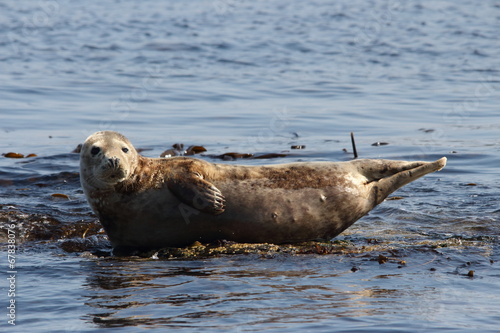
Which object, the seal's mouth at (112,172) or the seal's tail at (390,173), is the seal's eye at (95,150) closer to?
the seal's mouth at (112,172)

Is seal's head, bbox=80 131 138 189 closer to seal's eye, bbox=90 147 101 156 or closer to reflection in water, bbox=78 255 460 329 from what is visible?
seal's eye, bbox=90 147 101 156

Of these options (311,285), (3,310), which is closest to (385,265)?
(311,285)

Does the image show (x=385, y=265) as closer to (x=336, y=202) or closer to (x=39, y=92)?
(x=336, y=202)

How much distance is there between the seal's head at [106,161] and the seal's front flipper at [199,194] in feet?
1.24

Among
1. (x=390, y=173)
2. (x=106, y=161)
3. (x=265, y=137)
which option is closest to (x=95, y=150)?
(x=106, y=161)

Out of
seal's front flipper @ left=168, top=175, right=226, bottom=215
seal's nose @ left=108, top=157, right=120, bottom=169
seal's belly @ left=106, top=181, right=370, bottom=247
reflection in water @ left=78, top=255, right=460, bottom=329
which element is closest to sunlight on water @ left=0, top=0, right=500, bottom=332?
reflection in water @ left=78, top=255, right=460, bottom=329

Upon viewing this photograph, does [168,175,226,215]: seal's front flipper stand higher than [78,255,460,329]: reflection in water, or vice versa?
[168,175,226,215]: seal's front flipper

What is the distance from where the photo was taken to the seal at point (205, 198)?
19.9 feet

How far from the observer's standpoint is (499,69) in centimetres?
1967

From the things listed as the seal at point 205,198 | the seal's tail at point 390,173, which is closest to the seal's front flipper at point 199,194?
the seal at point 205,198

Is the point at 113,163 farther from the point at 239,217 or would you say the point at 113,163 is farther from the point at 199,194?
the point at 239,217

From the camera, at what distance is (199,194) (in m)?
5.91

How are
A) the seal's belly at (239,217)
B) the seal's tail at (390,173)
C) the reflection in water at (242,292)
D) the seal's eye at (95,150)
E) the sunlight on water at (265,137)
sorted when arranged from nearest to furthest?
the reflection in water at (242,292) < the sunlight on water at (265,137) < the seal's eye at (95,150) < the seal's belly at (239,217) < the seal's tail at (390,173)

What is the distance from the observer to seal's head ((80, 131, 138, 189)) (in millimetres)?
5883
